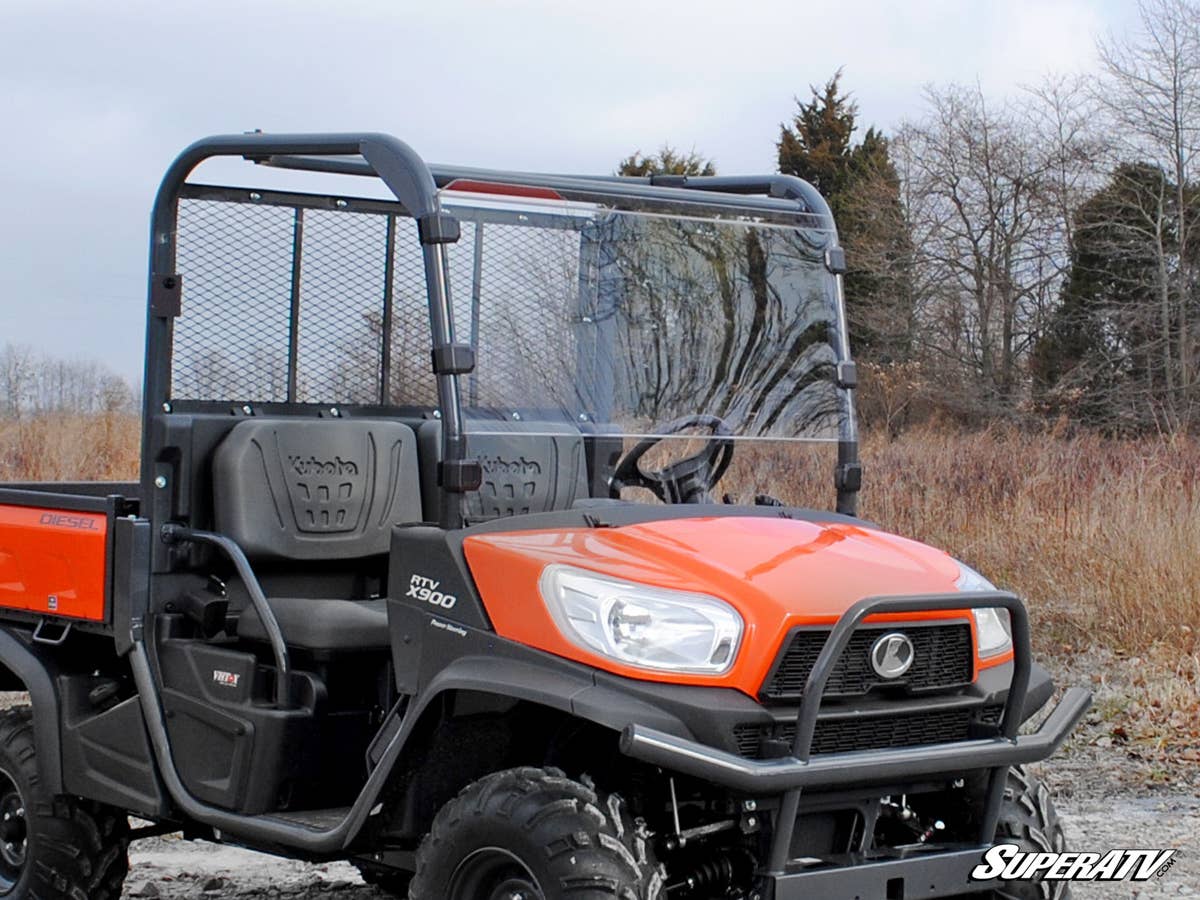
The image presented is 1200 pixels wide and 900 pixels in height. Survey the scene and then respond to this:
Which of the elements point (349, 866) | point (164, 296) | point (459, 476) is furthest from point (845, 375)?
point (349, 866)

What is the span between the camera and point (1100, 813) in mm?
6387

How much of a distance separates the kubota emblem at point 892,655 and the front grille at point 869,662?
11 mm

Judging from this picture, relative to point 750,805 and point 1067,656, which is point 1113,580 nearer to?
point 1067,656

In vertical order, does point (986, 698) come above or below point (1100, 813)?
above

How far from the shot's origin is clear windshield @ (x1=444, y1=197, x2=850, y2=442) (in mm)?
4105

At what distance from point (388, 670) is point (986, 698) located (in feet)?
5.16

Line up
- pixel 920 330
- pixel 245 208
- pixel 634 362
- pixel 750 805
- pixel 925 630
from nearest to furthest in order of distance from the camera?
1. pixel 750 805
2. pixel 925 630
3. pixel 634 362
4. pixel 245 208
5. pixel 920 330

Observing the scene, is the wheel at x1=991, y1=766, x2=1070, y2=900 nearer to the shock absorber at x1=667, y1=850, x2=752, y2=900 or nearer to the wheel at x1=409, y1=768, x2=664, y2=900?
the shock absorber at x1=667, y1=850, x2=752, y2=900

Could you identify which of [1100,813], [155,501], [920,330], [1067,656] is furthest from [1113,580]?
[920,330]

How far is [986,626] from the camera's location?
12.8ft

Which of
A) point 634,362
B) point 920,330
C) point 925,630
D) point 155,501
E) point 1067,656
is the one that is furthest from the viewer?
point 920,330

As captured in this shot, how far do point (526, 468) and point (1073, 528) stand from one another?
6.92 meters

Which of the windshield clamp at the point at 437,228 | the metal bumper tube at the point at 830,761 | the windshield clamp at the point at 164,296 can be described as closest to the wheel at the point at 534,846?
the metal bumper tube at the point at 830,761

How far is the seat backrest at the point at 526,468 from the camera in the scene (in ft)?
13.0
